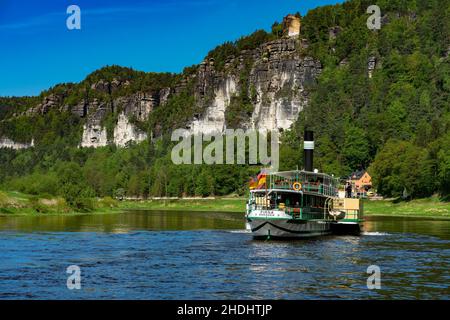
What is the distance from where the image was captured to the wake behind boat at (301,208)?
74.4 meters

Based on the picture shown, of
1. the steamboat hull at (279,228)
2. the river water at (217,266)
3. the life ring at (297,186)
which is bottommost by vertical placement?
the river water at (217,266)

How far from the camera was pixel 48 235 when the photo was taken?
2928 inches

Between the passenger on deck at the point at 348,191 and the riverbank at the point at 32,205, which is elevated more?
the passenger on deck at the point at 348,191

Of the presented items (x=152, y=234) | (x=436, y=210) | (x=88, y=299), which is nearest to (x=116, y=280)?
(x=88, y=299)

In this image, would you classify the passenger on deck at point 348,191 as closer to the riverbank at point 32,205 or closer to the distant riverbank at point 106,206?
the distant riverbank at point 106,206

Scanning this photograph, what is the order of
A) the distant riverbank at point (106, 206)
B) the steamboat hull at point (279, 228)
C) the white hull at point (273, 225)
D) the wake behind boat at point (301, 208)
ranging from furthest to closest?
the distant riverbank at point (106, 206) → the wake behind boat at point (301, 208) → the steamboat hull at point (279, 228) → the white hull at point (273, 225)

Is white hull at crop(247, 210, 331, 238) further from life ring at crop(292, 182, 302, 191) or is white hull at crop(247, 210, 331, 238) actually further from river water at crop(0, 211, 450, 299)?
life ring at crop(292, 182, 302, 191)

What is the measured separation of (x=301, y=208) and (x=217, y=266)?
95.4 ft

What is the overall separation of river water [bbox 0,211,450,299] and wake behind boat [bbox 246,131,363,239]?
2595 millimetres

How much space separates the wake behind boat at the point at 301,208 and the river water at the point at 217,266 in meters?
2.60

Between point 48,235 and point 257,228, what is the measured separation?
22.5 m

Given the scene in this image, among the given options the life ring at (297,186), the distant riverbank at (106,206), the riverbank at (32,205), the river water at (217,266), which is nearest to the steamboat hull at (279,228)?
the river water at (217,266)
